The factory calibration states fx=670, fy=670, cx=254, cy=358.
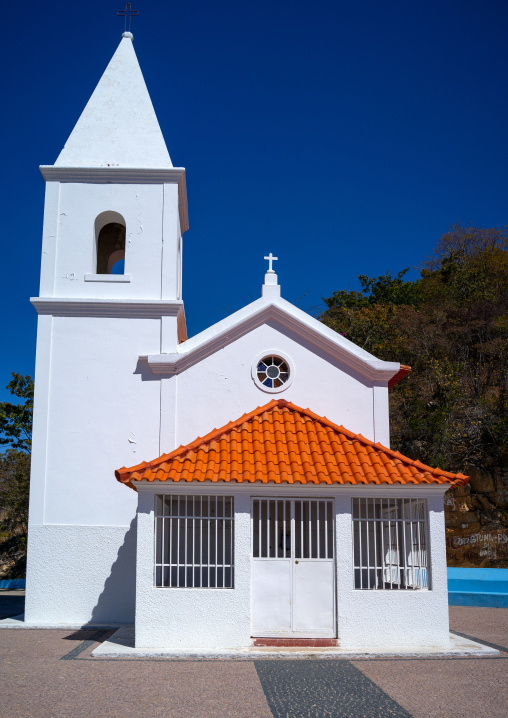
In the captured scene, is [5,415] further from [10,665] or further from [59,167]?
[10,665]

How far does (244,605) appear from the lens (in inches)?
415

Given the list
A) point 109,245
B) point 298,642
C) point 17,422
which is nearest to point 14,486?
point 17,422

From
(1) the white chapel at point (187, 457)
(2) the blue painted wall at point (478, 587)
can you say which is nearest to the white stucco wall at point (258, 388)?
(1) the white chapel at point (187, 457)

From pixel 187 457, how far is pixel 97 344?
3833 mm

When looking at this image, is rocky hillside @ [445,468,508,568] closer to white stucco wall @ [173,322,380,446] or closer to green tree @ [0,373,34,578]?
white stucco wall @ [173,322,380,446]

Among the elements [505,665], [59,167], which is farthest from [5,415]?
[505,665]

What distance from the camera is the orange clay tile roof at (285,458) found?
35.3 ft

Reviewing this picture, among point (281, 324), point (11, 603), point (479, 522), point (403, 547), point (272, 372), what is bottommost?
point (11, 603)

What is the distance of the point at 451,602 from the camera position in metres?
17.2

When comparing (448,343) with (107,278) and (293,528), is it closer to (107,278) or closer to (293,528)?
(107,278)

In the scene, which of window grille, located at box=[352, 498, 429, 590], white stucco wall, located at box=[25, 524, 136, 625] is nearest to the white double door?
window grille, located at box=[352, 498, 429, 590]

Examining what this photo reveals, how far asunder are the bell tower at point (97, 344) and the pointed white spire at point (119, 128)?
0.03m

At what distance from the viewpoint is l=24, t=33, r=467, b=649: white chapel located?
10680 millimetres

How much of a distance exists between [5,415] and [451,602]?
1903 centimetres
